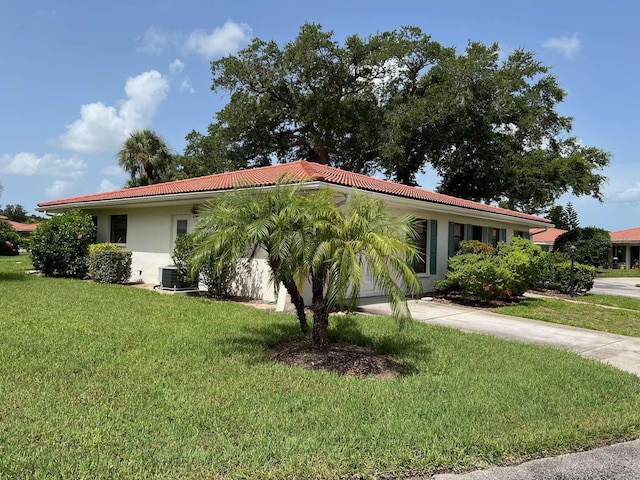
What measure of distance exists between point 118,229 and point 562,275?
16512 mm

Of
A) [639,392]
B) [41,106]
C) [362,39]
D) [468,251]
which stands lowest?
[639,392]

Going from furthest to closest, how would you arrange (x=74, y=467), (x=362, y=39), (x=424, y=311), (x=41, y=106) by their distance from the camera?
(x=362, y=39)
(x=41, y=106)
(x=424, y=311)
(x=74, y=467)

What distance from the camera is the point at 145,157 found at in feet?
98.0

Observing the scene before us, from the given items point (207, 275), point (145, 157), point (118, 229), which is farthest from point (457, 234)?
point (145, 157)

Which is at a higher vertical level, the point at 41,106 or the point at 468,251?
the point at 41,106

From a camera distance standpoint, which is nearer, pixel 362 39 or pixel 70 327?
pixel 70 327

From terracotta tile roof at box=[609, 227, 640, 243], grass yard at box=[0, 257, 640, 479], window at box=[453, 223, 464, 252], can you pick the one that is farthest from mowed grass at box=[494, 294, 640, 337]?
terracotta tile roof at box=[609, 227, 640, 243]

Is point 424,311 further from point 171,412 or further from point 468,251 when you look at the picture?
→ point 171,412

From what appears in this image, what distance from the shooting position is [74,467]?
2.94m

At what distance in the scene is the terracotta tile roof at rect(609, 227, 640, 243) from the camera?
40.0 metres

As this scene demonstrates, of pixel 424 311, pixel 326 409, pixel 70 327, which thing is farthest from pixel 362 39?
pixel 326 409

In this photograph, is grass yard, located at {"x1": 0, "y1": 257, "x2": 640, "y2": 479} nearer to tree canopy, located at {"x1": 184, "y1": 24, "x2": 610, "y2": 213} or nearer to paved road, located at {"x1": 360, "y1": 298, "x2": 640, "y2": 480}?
paved road, located at {"x1": 360, "y1": 298, "x2": 640, "y2": 480}

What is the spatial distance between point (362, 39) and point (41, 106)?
17.8 m

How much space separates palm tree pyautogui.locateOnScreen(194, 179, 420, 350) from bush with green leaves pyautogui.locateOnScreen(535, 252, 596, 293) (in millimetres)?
12812
